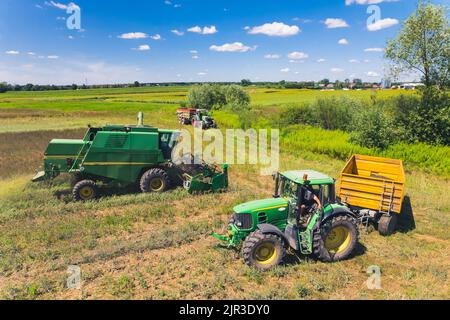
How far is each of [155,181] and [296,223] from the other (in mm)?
6531

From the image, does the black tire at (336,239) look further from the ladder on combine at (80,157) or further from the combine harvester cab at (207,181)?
the ladder on combine at (80,157)

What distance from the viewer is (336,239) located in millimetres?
7414

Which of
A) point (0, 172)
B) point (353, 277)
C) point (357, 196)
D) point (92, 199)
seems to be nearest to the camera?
point (353, 277)

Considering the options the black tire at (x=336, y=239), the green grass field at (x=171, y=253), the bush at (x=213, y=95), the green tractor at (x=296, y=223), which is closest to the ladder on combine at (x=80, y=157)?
the green grass field at (x=171, y=253)

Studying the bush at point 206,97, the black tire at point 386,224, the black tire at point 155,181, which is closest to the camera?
the black tire at point 386,224

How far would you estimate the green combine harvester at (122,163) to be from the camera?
11.0 meters

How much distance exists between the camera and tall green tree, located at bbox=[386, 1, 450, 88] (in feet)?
57.1

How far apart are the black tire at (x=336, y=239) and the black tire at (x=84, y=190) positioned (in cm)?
778

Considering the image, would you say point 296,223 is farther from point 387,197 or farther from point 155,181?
point 155,181

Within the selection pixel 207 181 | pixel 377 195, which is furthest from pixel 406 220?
pixel 207 181

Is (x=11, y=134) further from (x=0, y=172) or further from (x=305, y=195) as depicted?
(x=305, y=195)

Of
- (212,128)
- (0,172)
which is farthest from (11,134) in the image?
(212,128)

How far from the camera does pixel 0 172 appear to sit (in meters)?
15.1

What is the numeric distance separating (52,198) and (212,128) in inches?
852
